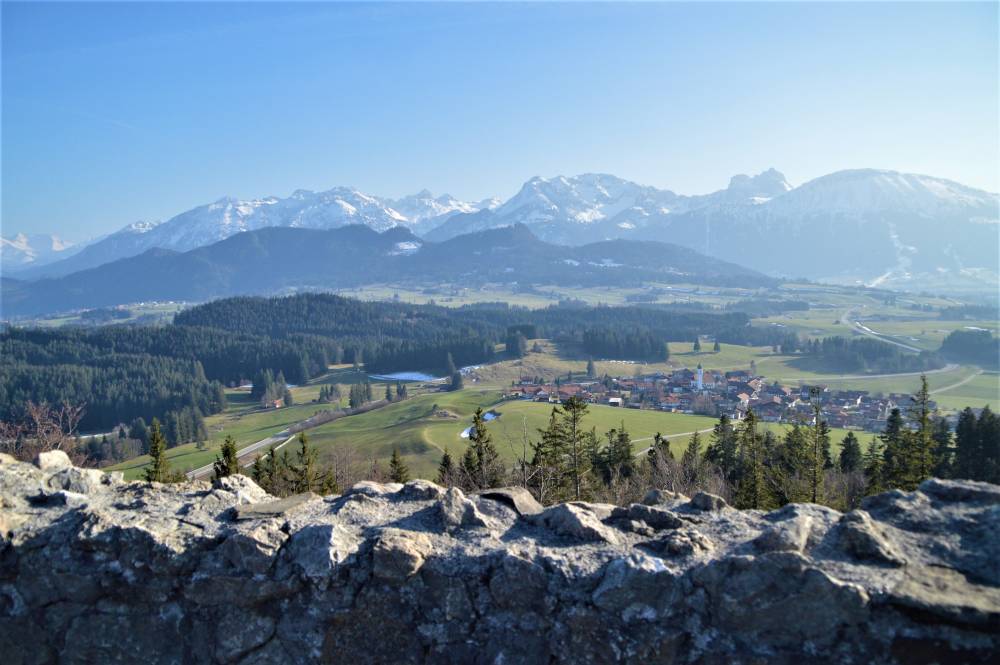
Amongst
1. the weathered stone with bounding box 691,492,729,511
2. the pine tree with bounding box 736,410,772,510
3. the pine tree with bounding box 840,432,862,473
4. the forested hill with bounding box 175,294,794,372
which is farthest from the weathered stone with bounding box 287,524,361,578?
the forested hill with bounding box 175,294,794,372

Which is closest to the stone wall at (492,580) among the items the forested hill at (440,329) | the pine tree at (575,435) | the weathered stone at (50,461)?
the weathered stone at (50,461)

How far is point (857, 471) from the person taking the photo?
1462 inches

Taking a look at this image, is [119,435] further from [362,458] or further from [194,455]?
[362,458]

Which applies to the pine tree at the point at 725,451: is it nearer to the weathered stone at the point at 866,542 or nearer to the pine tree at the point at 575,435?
the pine tree at the point at 575,435

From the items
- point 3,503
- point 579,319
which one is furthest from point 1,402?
point 579,319

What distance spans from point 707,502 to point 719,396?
287ft

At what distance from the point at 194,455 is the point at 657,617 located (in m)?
80.7

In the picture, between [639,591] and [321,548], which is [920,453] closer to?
[639,591]

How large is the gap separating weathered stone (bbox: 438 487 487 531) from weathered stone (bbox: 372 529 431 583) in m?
0.72

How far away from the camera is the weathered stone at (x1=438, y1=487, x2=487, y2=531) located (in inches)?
301

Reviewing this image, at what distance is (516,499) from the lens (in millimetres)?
8242

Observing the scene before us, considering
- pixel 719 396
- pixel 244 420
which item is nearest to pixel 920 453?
pixel 719 396

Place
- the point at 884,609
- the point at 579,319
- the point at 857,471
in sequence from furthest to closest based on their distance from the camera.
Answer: the point at 579,319
the point at 857,471
the point at 884,609

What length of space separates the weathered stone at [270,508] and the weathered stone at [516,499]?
266cm
